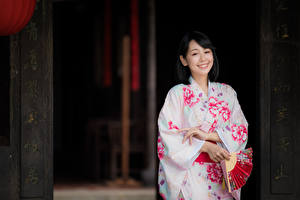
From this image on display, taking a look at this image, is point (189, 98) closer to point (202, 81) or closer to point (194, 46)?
point (202, 81)

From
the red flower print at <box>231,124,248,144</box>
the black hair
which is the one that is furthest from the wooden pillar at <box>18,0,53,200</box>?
the red flower print at <box>231,124,248,144</box>

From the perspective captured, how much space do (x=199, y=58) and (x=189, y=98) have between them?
13.9 inches

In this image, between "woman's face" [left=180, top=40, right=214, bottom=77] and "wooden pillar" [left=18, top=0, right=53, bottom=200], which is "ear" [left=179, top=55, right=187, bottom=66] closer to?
"woman's face" [left=180, top=40, right=214, bottom=77]

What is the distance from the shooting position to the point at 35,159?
4.57 metres

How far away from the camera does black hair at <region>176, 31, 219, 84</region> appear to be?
12.7 ft

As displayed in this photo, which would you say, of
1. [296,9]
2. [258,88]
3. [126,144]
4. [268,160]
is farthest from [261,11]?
[126,144]

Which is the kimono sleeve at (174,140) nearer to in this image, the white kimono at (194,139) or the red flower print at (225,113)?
the white kimono at (194,139)

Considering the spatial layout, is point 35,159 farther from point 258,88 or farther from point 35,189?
point 258,88

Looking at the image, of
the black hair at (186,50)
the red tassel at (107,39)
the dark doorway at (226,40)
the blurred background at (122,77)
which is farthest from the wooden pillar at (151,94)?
the black hair at (186,50)

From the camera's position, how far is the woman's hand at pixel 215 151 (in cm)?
381

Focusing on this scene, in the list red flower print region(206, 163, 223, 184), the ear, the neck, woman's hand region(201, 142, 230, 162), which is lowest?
red flower print region(206, 163, 223, 184)

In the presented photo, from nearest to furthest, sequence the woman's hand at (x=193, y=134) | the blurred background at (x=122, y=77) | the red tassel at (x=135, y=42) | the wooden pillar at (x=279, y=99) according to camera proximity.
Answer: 1. the woman's hand at (x=193, y=134)
2. the wooden pillar at (x=279, y=99)
3. the blurred background at (x=122, y=77)
4. the red tassel at (x=135, y=42)

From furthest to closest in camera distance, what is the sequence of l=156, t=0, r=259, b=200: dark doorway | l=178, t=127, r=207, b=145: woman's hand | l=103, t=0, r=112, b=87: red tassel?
1. l=103, t=0, r=112, b=87: red tassel
2. l=156, t=0, r=259, b=200: dark doorway
3. l=178, t=127, r=207, b=145: woman's hand

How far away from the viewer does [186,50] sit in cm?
393
